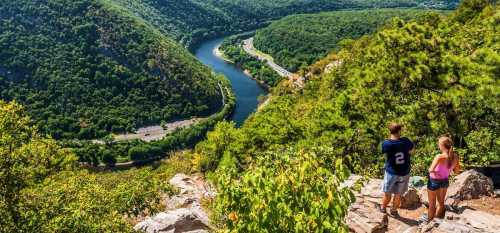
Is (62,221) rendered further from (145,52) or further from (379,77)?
(145,52)

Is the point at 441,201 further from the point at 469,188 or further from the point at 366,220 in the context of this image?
the point at 469,188

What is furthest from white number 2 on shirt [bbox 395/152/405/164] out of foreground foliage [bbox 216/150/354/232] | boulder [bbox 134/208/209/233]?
boulder [bbox 134/208/209/233]

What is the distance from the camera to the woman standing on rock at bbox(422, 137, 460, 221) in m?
13.4

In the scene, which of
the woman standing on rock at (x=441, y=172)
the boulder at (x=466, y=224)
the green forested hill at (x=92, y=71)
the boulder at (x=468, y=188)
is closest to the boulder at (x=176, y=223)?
the boulder at (x=468, y=188)

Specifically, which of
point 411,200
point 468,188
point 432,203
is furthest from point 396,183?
point 468,188

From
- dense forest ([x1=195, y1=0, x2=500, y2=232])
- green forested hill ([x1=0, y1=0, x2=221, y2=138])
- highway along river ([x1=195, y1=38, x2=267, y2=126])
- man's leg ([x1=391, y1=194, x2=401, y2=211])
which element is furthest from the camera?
highway along river ([x1=195, y1=38, x2=267, y2=126])

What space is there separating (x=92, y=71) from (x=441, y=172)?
15558 cm

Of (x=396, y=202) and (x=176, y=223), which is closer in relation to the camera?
(x=396, y=202)

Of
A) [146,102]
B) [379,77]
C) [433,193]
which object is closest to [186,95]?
[146,102]

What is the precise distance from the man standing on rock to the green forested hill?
123349 mm

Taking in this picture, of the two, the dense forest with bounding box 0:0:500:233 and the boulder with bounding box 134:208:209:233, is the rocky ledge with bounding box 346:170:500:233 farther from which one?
the boulder with bounding box 134:208:209:233

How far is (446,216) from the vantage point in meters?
13.9

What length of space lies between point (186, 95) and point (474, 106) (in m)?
139

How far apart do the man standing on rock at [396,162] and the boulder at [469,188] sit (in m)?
2.11
